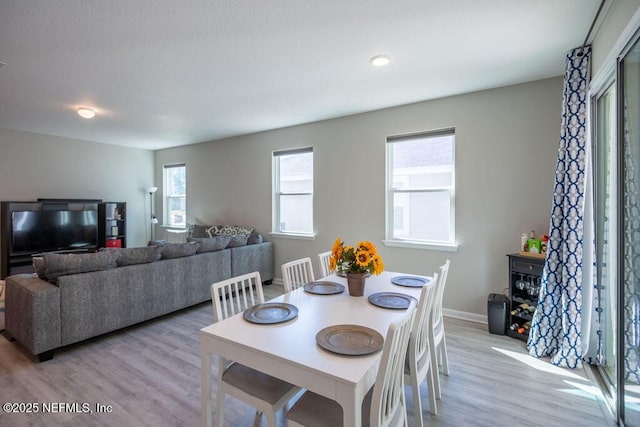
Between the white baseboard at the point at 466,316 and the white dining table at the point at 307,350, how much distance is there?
6.74 ft

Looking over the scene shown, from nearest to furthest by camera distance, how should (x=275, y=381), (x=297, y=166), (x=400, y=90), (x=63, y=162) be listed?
(x=275, y=381) < (x=400, y=90) < (x=297, y=166) < (x=63, y=162)

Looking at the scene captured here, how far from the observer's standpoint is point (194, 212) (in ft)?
20.7

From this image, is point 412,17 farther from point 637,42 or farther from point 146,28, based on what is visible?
point 146,28

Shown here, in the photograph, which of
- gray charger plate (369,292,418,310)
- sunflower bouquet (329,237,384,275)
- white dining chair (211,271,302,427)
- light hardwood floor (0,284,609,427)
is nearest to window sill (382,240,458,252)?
light hardwood floor (0,284,609,427)

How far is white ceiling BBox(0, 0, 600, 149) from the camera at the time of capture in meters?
1.96

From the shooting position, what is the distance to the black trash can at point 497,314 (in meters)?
3.03

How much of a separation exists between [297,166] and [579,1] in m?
3.64

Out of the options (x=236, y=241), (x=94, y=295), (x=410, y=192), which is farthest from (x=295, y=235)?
(x=94, y=295)

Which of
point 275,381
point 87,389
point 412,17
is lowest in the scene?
point 87,389

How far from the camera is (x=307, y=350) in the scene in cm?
135

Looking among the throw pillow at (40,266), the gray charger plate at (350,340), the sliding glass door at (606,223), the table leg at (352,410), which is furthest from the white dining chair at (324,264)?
the throw pillow at (40,266)

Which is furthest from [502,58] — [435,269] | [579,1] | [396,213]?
[435,269]

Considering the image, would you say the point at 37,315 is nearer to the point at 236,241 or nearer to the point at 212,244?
the point at 212,244

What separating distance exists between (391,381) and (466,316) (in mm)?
2607
